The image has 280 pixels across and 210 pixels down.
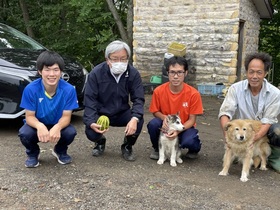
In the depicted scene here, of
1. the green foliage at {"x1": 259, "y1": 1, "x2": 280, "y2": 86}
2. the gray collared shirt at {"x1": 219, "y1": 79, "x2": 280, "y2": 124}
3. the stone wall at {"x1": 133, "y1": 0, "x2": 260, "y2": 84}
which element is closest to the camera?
the gray collared shirt at {"x1": 219, "y1": 79, "x2": 280, "y2": 124}

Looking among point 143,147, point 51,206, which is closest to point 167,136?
point 143,147

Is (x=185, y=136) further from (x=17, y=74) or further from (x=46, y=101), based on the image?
(x=17, y=74)

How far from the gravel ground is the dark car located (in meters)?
0.58

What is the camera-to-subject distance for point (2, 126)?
19.0 feet

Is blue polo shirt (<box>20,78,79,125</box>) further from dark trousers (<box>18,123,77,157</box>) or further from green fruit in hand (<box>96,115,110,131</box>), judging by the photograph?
green fruit in hand (<box>96,115,110,131</box>)

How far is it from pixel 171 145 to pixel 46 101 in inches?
60.4

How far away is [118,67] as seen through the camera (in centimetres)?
409

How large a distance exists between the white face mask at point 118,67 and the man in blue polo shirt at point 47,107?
0.54 m

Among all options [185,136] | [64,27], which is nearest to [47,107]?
[185,136]

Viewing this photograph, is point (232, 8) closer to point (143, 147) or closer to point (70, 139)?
point (143, 147)

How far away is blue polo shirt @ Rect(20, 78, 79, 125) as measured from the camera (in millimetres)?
3816

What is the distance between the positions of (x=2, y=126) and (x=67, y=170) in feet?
7.90

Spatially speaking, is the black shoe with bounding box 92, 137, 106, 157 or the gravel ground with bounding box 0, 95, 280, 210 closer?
the gravel ground with bounding box 0, 95, 280, 210

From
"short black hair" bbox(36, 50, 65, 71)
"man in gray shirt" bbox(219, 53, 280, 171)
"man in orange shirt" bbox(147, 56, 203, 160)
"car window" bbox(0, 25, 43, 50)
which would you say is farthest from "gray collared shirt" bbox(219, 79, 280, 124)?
"car window" bbox(0, 25, 43, 50)
